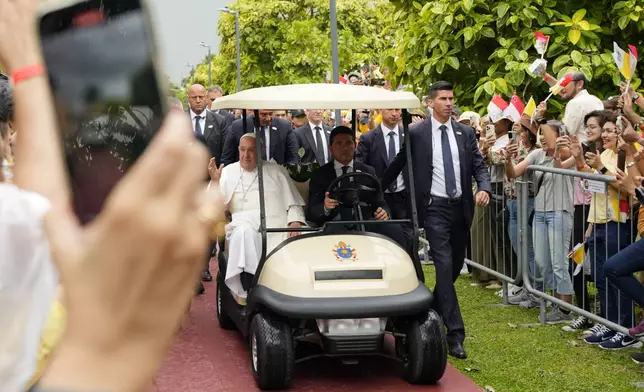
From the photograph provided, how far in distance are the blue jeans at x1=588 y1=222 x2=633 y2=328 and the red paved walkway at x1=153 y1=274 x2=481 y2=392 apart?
134 cm

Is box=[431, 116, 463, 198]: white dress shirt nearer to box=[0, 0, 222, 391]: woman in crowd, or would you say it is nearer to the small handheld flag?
the small handheld flag

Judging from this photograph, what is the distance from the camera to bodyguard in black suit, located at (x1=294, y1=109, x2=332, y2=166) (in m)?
12.5

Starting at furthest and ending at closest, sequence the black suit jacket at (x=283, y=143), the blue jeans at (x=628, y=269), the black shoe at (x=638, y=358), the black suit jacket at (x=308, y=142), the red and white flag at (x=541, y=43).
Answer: the black suit jacket at (x=308, y=142) < the black suit jacket at (x=283, y=143) < the red and white flag at (x=541, y=43) < the black shoe at (x=638, y=358) < the blue jeans at (x=628, y=269)

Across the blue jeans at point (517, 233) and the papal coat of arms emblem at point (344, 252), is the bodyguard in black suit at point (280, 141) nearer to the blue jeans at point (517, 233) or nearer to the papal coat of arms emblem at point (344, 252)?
the blue jeans at point (517, 233)

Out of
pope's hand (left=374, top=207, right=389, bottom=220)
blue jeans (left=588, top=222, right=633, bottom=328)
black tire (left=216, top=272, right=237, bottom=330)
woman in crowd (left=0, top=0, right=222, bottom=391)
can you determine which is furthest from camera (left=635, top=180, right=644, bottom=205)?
woman in crowd (left=0, top=0, right=222, bottom=391)

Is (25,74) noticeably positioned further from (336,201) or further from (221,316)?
(221,316)

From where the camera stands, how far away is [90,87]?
1058mm

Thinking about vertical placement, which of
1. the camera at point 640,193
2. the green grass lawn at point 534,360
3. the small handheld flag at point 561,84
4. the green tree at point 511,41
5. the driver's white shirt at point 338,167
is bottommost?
the green grass lawn at point 534,360

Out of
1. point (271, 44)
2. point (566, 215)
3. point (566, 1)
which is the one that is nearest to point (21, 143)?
point (566, 215)

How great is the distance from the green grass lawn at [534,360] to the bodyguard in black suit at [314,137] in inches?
158

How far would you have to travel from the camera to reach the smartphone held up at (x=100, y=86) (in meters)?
1.00

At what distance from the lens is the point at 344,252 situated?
22.8 feet

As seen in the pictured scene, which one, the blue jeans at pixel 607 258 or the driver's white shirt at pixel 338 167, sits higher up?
the driver's white shirt at pixel 338 167

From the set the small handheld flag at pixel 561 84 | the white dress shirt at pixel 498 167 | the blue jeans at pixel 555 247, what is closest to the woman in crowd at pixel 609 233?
the blue jeans at pixel 555 247
